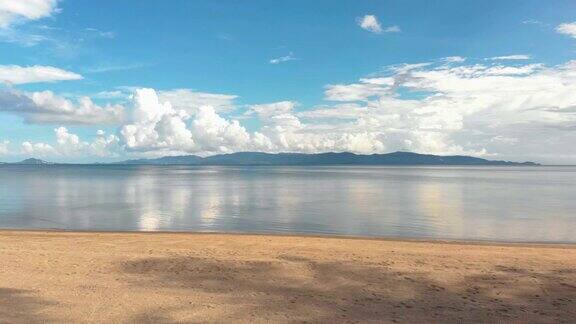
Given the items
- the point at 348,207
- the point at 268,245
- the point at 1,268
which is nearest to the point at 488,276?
the point at 268,245

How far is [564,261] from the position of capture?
1964 centimetres

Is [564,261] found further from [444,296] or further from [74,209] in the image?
[74,209]

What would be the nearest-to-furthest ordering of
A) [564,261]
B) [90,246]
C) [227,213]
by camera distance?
[564,261], [90,246], [227,213]

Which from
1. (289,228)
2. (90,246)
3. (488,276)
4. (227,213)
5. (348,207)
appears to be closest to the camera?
(488,276)

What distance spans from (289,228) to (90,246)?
53.6 ft

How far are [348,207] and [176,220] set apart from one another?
66.2ft

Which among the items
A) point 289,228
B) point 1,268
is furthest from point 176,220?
point 1,268

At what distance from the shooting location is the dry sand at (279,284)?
12219 mm

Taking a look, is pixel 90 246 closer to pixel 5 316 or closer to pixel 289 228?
pixel 5 316

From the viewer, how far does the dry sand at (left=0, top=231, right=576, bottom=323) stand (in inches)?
481

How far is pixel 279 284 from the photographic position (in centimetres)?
1519

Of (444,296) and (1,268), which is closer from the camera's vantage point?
(444,296)

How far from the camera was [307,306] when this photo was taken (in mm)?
12898

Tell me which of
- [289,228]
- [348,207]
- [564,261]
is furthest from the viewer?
[348,207]
